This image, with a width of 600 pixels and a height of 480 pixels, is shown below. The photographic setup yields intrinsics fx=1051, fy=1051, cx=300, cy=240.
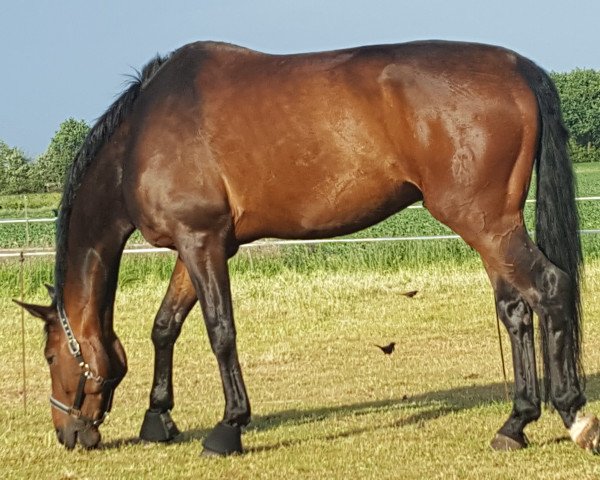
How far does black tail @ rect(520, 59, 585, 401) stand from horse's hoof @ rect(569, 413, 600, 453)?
328mm

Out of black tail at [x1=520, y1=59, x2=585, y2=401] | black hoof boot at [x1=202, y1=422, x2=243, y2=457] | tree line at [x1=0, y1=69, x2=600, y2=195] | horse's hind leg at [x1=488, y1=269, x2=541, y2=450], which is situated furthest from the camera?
tree line at [x1=0, y1=69, x2=600, y2=195]

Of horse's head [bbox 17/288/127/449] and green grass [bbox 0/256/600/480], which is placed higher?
horse's head [bbox 17/288/127/449]

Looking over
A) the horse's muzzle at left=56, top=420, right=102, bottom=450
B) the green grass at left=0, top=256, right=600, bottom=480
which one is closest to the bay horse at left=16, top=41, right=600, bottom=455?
the horse's muzzle at left=56, top=420, right=102, bottom=450

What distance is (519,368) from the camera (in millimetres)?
6211

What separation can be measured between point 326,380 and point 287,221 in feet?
12.6

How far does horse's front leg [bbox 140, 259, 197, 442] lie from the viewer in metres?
7.11

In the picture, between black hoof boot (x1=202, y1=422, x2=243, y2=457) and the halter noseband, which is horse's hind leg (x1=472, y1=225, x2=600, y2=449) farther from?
the halter noseband

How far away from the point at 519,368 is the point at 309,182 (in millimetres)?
1658

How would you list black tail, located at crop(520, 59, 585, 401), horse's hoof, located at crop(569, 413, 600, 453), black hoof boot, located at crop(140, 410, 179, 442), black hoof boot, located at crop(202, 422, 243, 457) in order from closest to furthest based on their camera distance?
horse's hoof, located at crop(569, 413, 600, 453) < black tail, located at crop(520, 59, 585, 401) < black hoof boot, located at crop(202, 422, 243, 457) < black hoof boot, located at crop(140, 410, 179, 442)

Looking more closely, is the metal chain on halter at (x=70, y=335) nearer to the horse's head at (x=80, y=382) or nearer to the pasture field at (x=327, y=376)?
the horse's head at (x=80, y=382)

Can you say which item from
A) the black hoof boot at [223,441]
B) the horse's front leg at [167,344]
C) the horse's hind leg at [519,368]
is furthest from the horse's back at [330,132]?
the black hoof boot at [223,441]

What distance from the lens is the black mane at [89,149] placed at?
22.2 feet

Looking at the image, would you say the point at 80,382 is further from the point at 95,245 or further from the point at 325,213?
Answer: the point at 325,213

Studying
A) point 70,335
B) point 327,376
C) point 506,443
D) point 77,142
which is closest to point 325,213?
point 506,443
